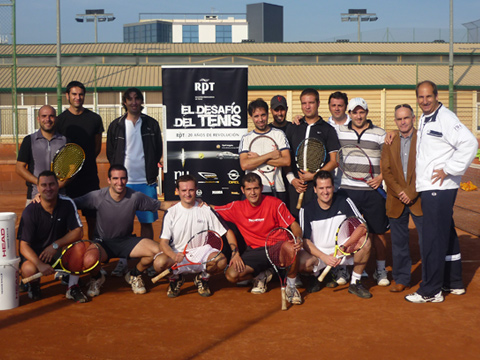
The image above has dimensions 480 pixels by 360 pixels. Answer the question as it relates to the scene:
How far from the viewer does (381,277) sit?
21.5ft

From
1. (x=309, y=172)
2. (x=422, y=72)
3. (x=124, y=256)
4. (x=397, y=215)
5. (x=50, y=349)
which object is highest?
(x=422, y=72)

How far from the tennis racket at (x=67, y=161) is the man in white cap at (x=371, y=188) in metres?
2.98

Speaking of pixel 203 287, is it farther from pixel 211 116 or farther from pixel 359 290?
pixel 211 116

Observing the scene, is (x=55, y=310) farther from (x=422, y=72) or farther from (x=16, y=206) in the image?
(x=422, y=72)

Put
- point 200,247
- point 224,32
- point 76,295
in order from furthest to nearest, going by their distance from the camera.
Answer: point 224,32, point 200,247, point 76,295

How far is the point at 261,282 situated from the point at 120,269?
5.92 feet

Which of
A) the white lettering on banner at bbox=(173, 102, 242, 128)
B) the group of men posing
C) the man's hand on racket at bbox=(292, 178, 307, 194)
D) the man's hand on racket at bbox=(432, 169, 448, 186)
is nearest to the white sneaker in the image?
the group of men posing

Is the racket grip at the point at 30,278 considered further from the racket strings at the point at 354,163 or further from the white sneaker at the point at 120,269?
the racket strings at the point at 354,163

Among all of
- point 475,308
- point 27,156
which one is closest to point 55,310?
point 27,156

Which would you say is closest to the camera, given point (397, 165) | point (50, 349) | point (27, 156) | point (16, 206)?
point (50, 349)

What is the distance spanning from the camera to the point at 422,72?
26.6 meters

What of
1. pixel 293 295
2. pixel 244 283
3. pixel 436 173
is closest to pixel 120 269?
pixel 244 283

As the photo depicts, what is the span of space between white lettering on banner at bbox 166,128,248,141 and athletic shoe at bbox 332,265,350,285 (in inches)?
82.0

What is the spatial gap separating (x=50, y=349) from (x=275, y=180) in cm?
312
